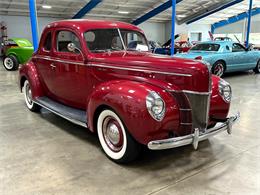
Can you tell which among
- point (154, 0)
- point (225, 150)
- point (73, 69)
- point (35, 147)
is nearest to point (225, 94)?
point (225, 150)

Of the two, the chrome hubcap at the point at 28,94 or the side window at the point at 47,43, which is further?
the chrome hubcap at the point at 28,94

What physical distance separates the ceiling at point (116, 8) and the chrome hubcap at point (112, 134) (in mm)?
14231

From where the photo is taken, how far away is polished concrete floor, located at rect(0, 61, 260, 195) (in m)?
2.41

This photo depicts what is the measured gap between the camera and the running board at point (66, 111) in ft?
10.9

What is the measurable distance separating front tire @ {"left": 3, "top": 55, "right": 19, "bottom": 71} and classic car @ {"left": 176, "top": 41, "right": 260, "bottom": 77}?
7.04m

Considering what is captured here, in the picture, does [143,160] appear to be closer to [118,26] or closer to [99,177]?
[99,177]

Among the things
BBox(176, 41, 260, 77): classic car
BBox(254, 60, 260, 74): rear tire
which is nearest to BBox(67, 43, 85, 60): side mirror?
BBox(176, 41, 260, 77): classic car

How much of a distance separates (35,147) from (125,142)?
1.36 meters

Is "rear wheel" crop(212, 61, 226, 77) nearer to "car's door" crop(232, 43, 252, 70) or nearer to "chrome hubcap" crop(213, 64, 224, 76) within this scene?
"chrome hubcap" crop(213, 64, 224, 76)

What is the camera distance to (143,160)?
2934 mm

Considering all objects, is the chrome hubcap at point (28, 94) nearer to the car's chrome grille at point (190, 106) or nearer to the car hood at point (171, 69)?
the car hood at point (171, 69)

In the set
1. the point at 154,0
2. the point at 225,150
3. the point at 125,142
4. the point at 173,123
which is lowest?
the point at 225,150

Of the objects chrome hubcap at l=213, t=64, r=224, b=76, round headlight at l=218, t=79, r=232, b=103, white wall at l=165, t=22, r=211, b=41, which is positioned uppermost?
white wall at l=165, t=22, r=211, b=41

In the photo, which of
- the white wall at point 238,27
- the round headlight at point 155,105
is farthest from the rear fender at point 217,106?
the white wall at point 238,27
